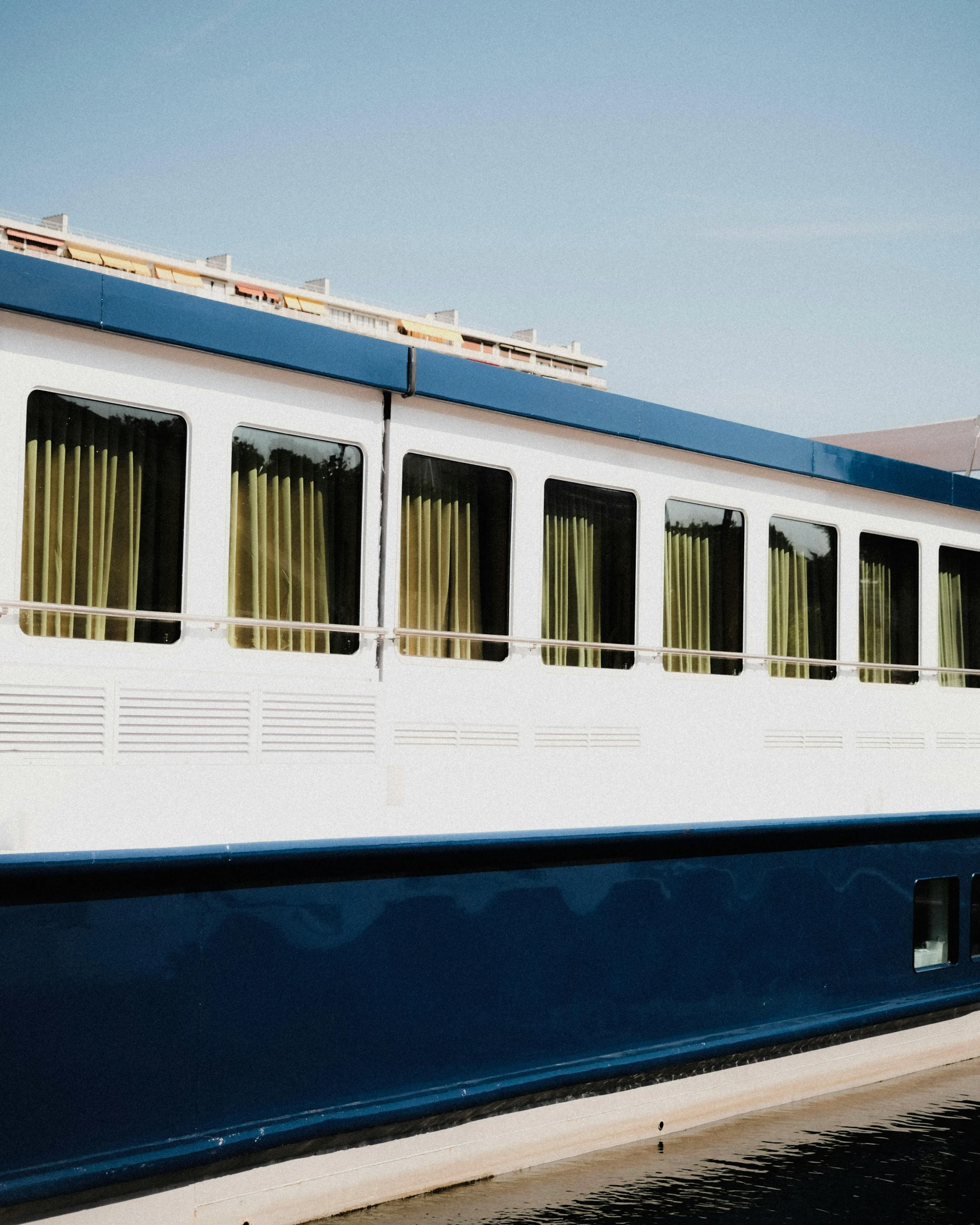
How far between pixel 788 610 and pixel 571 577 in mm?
1489

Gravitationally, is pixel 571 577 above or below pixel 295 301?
below

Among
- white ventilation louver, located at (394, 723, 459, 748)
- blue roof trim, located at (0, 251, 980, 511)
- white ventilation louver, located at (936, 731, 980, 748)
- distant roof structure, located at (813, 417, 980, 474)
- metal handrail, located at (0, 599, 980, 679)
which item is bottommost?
white ventilation louver, located at (936, 731, 980, 748)

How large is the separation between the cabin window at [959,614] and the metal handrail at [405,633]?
499 millimetres

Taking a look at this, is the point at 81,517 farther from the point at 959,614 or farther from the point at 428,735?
the point at 959,614

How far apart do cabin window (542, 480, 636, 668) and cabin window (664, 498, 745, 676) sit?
0.82ft

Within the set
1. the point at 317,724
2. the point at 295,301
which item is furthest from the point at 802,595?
the point at 295,301

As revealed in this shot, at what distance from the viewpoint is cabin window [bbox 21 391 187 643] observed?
14.2 feet

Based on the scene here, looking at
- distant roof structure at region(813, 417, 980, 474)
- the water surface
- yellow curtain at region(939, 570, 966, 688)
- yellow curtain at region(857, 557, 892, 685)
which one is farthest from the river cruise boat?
distant roof structure at region(813, 417, 980, 474)

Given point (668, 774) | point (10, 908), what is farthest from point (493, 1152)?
point (10, 908)

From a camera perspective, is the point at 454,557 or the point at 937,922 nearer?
the point at 454,557

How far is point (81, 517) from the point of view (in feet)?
14.5

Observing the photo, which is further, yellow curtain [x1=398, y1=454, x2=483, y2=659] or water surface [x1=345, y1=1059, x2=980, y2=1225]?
yellow curtain [x1=398, y1=454, x2=483, y2=659]

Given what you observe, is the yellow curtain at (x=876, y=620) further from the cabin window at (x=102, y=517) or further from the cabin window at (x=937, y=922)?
the cabin window at (x=102, y=517)

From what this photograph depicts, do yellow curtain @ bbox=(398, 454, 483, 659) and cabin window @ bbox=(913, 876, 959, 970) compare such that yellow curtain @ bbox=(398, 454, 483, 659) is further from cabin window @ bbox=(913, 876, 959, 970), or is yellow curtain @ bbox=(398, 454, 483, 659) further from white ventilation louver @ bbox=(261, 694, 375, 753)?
cabin window @ bbox=(913, 876, 959, 970)
